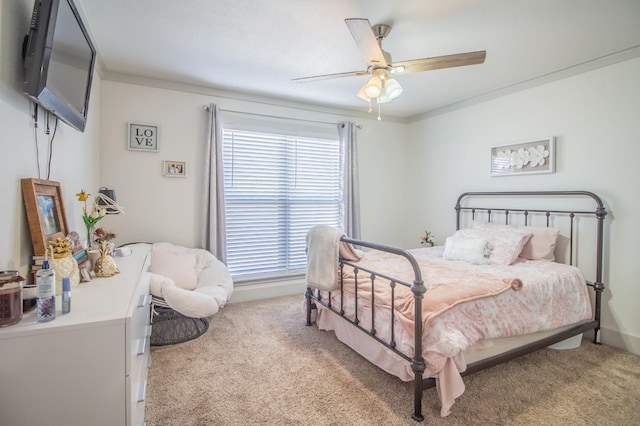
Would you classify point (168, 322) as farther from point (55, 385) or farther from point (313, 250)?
point (55, 385)

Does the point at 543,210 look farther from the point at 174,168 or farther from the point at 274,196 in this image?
the point at 174,168

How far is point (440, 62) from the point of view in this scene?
209 cm

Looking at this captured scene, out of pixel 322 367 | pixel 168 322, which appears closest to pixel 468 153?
pixel 322 367

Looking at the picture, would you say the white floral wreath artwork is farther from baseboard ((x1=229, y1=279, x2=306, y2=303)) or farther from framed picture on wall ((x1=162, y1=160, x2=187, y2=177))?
framed picture on wall ((x1=162, y1=160, x2=187, y2=177))

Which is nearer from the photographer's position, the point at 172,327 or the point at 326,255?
the point at 326,255

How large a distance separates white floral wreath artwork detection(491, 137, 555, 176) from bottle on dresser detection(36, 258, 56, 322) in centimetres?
382

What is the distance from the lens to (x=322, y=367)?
229 cm

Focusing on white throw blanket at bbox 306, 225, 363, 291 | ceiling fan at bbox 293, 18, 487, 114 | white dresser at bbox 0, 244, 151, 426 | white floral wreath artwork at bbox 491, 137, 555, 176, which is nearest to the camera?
white dresser at bbox 0, 244, 151, 426

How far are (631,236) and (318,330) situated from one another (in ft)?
9.05

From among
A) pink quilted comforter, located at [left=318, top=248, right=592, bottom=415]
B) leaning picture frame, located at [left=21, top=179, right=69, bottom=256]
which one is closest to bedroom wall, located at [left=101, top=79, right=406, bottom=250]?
leaning picture frame, located at [left=21, top=179, right=69, bottom=256]

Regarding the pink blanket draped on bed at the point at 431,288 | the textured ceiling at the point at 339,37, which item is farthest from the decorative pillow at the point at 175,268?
the textured ceiling at the point at 339,37

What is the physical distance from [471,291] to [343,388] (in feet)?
3.38

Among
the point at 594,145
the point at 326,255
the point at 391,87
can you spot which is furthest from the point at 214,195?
the point at 594,145

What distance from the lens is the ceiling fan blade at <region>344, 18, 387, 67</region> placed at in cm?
172
